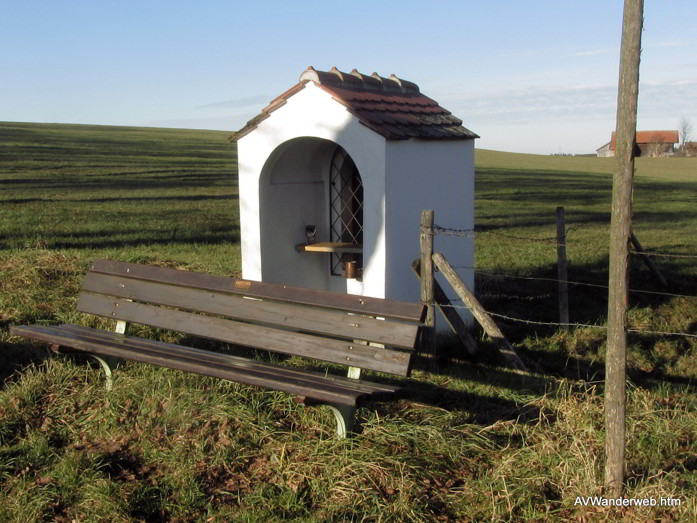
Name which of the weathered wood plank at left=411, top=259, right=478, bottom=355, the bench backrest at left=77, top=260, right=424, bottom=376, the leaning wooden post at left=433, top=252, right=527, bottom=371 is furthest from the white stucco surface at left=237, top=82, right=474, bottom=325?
the bench backrest at left=77, top=260, right=424, bottom=376

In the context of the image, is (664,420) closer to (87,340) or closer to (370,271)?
(370,271)

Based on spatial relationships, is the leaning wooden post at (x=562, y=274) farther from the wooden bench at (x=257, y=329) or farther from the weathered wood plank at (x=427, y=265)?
the wooden bench at (x=257, y=329)

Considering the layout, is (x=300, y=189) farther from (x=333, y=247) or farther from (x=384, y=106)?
(x=384, y=106)

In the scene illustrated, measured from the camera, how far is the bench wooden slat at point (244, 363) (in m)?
4.81

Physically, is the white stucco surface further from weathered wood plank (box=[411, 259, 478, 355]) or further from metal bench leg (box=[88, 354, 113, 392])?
metal bench leg (box=[88, 354, 113, 392])

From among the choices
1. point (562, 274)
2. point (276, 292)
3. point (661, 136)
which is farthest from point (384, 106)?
point (661, 136)

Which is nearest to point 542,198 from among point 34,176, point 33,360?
point 34,176

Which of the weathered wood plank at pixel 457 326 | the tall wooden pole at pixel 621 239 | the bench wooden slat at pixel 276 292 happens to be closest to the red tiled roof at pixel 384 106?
the weathered wood plank at pixel 457 326

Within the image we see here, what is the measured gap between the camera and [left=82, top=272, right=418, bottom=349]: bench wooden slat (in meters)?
4.94

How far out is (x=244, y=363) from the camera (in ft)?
17.9

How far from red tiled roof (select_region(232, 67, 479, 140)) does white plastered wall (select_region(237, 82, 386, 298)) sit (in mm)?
76

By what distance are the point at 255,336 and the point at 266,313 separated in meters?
0.18

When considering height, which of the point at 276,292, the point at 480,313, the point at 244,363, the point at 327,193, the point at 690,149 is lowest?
the point at 244,363

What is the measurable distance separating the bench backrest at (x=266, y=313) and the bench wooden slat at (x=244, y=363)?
0.12 metres
